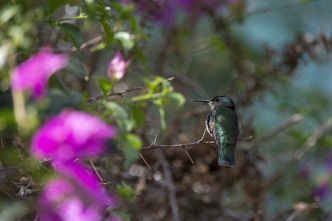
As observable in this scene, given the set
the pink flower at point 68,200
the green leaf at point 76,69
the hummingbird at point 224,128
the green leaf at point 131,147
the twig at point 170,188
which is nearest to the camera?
the pink flower at point 68,200

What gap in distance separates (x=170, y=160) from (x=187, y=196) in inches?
6.0

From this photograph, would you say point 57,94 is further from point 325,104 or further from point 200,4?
point 325,104

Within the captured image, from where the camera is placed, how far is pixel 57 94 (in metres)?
0.74

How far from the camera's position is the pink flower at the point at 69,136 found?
68 cm

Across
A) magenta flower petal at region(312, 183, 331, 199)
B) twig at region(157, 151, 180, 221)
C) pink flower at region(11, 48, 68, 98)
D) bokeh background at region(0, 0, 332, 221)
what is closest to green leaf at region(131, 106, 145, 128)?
bokeh background at region(0, 0, 332, 221)

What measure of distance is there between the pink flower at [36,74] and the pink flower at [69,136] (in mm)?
50

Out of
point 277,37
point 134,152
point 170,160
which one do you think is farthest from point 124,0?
point 277,37

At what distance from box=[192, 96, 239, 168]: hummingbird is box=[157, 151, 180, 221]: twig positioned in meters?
0.34

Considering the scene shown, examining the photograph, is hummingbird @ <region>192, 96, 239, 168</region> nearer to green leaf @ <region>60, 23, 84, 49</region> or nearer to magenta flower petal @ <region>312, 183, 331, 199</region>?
green leaf @ <region>60, 23, 84, 49</region>

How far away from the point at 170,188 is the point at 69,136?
1152 mm

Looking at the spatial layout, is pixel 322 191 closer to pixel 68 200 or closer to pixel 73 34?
pixel 73 34

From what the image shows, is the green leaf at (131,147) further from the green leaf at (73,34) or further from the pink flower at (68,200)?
the green leaf at (73,34)

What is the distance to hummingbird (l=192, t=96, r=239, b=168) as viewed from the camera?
1354mm

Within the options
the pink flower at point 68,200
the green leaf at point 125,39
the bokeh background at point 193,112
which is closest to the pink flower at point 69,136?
the pink flower at point 68,200
